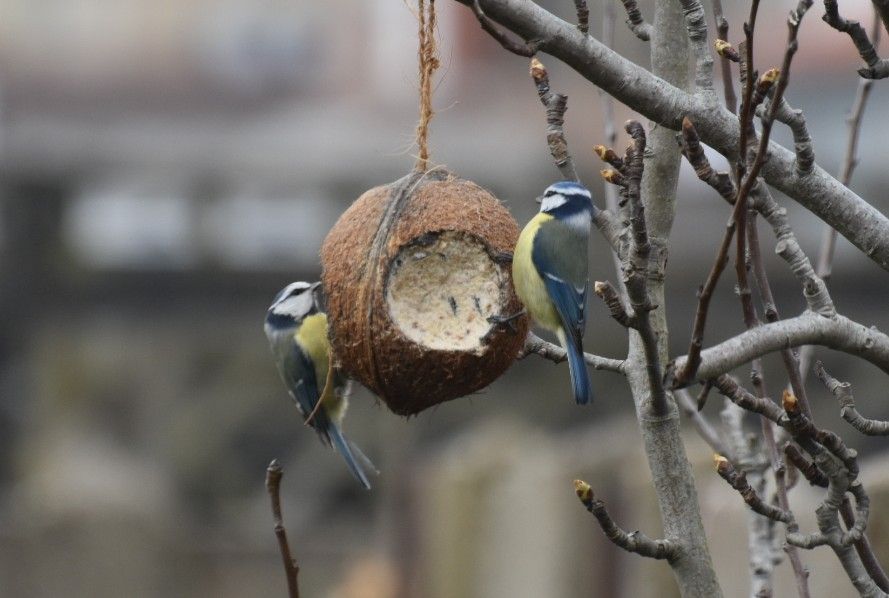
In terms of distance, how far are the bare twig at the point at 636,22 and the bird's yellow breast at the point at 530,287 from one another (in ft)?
1.86

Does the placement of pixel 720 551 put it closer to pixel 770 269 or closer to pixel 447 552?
pixel 447 552

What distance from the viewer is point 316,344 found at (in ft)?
13.2

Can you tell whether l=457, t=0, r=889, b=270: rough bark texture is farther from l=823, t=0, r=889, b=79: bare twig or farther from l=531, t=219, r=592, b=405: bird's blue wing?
l=531, t=219, r=592, b=405: bird's blue wing

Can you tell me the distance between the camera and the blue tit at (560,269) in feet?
10.5

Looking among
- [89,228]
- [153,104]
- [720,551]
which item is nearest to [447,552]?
[720,551]

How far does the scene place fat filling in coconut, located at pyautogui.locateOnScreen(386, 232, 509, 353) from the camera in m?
3.13

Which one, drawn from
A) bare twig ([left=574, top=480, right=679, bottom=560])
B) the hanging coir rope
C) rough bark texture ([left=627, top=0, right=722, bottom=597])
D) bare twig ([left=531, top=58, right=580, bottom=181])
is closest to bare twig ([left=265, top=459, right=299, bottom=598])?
bare twig ([left=574, top=480, right=679, bottom=560])

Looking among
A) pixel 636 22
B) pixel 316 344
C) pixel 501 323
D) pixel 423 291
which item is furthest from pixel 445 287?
pixel 316 344

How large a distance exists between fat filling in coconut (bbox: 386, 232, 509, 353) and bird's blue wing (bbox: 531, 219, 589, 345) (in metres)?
0.13

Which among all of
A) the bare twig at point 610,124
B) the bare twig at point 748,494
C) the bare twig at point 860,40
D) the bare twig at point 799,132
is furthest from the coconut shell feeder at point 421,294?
the bare twig at point 860,40

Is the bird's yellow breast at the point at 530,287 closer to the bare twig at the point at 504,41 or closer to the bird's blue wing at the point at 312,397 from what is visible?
the bare twig at the point at 504,41

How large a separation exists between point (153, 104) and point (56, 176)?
17.0 feet

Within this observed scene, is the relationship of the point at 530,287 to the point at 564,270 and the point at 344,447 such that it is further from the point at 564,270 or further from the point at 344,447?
the point at 344,447

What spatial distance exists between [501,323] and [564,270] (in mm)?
341
